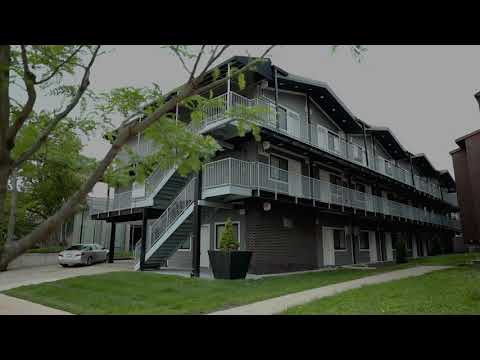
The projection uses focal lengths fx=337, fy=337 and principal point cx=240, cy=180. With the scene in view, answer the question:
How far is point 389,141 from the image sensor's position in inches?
969

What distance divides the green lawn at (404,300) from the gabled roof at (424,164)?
21.9 metres

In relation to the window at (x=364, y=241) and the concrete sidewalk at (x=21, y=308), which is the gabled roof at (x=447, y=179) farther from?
the concrete sidewalk at (x=21, y=308)

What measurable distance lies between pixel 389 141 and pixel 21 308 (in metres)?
24.1

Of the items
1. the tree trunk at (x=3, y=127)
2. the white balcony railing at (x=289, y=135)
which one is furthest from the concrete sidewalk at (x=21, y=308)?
the tree trunk at (x=3, y=127)

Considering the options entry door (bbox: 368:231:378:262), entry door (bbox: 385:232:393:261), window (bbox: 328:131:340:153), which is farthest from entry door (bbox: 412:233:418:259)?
window (bbox: 328:131:340:153)

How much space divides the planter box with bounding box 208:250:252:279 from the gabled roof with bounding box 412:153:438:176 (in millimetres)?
22228

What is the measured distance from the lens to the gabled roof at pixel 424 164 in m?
28.5

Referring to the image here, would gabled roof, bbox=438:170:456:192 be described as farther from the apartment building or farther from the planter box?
the planter box
